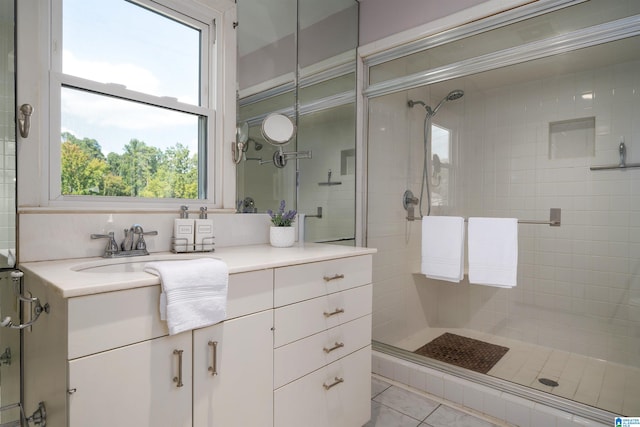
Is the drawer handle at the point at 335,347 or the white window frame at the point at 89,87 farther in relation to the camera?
the drawer handle at the point at 335,347

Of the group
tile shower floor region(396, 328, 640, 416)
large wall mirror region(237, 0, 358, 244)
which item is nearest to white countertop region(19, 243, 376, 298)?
large wall mirror region(237, 0, 358, 244)

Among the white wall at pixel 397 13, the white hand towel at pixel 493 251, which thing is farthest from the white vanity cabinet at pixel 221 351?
the white wall at pixel 397 13

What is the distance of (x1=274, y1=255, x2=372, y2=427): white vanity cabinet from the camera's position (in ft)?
4.30

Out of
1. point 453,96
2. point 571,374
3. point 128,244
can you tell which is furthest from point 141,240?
point 571,374

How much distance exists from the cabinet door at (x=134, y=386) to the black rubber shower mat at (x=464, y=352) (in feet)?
5.39

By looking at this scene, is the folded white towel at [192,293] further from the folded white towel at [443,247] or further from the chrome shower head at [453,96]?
the chrome shower head at [453,96]

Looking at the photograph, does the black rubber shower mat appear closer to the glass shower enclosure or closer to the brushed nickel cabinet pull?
the glass shower enclosure

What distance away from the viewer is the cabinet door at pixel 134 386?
85 cm

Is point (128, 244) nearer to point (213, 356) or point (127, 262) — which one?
point (127, 262)

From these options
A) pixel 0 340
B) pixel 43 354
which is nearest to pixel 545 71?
pixel 43 354

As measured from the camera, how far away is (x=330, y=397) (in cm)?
148

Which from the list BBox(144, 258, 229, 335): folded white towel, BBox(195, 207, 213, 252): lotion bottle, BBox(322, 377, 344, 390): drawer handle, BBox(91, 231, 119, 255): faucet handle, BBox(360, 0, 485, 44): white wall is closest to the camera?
BBox(144, 258, 229, 335): folded white towel

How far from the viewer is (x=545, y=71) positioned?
6.38 ft

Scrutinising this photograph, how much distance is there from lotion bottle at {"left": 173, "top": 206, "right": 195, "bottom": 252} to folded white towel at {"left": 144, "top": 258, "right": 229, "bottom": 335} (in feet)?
1.63
